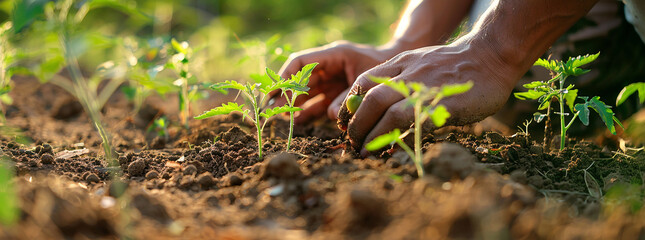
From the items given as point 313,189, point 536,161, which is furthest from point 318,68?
point 313,189

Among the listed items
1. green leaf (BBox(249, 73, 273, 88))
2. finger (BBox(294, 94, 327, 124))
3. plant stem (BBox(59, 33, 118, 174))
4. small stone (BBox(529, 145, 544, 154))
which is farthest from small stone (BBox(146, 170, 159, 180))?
small stone (BBox(529, 145, 544, 154))

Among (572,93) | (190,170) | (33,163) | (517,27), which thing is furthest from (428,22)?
(33,163)

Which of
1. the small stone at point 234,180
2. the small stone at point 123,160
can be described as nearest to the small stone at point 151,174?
the small stone at point 123,160

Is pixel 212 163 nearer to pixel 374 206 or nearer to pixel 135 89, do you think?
pixel 374 206

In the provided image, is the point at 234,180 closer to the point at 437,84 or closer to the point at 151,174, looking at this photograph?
the point at 151,174

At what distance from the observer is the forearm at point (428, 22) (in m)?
3.19

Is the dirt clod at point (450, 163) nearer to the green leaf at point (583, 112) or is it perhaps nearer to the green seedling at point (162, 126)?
the green leaf at point (583, 112)

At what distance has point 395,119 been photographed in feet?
5.81

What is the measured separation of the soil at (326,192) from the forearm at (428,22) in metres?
0.92

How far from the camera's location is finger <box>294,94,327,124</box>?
2.71 meters

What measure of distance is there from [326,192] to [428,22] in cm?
221

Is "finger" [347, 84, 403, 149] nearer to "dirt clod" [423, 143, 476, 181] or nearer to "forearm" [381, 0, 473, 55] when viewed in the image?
"dirt clod" [423, 143, 476, 181]

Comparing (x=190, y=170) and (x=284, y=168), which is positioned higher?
(x=190, y=170)

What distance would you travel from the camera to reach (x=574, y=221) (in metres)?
1.19
